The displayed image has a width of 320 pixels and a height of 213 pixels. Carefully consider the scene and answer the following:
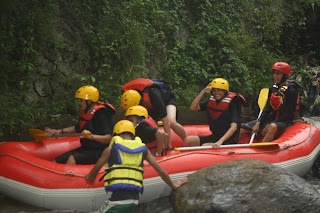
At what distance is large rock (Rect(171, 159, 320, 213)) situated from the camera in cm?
324

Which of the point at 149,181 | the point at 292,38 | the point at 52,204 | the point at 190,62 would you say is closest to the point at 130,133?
the point at 149,181

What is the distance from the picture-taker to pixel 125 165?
3.11 m

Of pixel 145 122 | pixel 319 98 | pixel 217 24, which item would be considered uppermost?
pixel 217 24

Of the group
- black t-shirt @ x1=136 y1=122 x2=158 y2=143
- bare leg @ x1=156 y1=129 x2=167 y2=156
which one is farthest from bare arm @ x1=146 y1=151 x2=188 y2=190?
black t-shirt @ x1=136 y1=122 x2=158 y2=143

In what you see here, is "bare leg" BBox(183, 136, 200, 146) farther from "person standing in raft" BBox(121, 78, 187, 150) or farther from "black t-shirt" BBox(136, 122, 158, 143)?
"black t-shirt" BBox(136, 122, 158, 143)

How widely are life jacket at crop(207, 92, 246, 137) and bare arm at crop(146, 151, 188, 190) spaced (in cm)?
115

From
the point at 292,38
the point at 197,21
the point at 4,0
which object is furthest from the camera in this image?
the point at 292,38

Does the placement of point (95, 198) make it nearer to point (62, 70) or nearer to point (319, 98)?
point (62, 70)

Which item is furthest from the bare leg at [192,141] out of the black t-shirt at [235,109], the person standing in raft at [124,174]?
the person standing in raft at [124,174]

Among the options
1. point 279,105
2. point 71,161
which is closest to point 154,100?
point 71,161

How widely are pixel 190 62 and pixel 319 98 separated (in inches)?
139

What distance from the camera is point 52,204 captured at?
3805mm

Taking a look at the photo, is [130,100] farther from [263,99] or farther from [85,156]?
[263,99]

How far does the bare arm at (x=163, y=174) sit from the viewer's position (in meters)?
3.30
